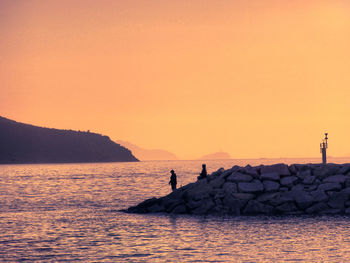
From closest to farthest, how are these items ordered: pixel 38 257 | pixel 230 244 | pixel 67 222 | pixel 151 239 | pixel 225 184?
pixel 38 257 → pixel 230 244 → pixel 151 239 → pixel 67 222 → pixel 225 184

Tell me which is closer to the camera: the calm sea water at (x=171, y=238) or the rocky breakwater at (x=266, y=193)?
the calm sea water at (x=171, y=238)

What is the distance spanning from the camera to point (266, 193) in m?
36.5

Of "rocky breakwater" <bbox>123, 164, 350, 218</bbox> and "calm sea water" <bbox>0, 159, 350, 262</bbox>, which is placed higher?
"rocky breakwater" <bbox>123, 164, 350, 218</bbox>

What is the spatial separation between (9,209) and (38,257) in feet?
76.1

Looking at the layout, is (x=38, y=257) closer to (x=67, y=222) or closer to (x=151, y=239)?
(x=151, y=239)

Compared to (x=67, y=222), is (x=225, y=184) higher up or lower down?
higher up

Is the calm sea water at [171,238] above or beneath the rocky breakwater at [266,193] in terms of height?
A: beneath

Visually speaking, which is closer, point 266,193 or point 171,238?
point 171,238

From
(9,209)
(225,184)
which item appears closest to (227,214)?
(225,184)

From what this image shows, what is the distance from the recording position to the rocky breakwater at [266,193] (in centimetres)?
3516

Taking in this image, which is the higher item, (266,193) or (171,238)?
(266,193)

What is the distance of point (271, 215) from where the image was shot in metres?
34.8

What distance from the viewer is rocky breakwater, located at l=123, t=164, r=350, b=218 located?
35.2 m

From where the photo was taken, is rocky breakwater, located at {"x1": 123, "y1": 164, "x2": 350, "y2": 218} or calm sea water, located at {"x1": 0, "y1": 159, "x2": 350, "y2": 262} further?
rocky breakwater, located at {"x1": 123, "y1": 164, "x2": 350, "y2": 218}
